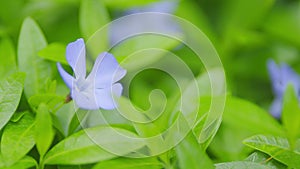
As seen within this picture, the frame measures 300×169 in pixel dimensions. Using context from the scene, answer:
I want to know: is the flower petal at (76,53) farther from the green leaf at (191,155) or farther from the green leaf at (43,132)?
the green leaf at (191,155)

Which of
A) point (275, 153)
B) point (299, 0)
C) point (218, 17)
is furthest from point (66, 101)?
point (299, 0)

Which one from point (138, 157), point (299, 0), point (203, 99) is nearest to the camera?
point (138, 157)

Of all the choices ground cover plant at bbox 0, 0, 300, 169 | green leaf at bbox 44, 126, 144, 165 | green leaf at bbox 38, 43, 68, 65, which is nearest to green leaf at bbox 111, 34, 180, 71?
ground cover plant at bbox 0, 0, 300, 169

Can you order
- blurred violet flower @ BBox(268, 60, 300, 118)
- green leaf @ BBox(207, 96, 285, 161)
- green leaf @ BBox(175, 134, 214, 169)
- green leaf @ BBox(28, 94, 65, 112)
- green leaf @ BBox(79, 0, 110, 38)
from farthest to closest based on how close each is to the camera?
blurred violet flower @ BBox(268, 60, 300, 118) → green leaf @ BBox(79, 0, 110, 38) → green leaf @ BBox(207, 96, 285, 161) → green leaf @ BBox(28, 94, 65, 112) → green leaf @ BBox(175, 134, 214, 169)

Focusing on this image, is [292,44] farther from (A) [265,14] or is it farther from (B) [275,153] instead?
(B) [275,153]

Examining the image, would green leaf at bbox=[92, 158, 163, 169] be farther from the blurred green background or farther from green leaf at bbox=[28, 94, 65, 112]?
the blurred green background

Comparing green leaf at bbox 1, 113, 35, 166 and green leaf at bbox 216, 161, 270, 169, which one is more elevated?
green leaf at bbox 216, 161, 270, 169
